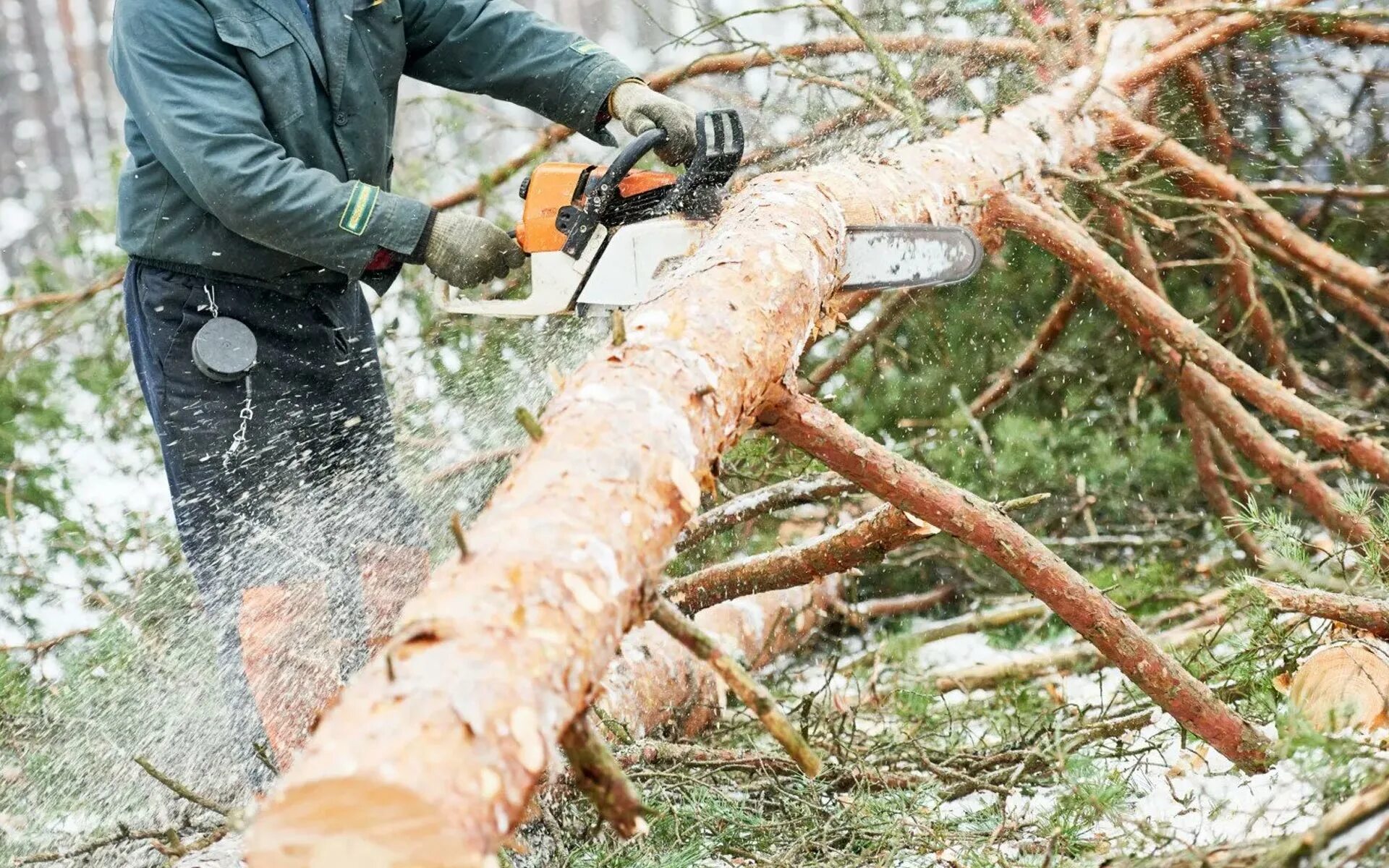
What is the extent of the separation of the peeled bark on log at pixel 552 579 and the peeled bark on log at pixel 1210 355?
3.35ft

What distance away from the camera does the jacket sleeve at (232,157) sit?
2.14 metres

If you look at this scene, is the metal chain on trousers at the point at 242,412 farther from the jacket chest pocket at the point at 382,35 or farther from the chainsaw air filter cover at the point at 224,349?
the jacket chest pocket at the point at 382,35

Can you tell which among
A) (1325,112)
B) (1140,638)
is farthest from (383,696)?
(1325,112)

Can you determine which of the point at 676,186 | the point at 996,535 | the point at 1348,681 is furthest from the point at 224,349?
the point at 1348,681

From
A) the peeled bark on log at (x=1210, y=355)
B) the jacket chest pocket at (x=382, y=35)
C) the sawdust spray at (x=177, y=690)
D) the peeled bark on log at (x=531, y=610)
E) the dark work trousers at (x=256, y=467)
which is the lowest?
the sawdust spray at (x=177, y=690)

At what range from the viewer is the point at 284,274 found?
96.2 inches

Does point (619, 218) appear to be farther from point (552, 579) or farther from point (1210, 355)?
point (1210, 355)

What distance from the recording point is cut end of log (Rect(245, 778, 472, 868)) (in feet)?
3.24

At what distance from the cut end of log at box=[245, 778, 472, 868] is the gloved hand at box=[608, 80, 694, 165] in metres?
1.69

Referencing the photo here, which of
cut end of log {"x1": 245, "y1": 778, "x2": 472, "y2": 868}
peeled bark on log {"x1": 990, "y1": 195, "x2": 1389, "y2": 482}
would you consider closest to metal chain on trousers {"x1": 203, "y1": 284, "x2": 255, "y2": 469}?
cut end of log {"x1": 245, "y1": 778, "x2": 472, "y2": 868}

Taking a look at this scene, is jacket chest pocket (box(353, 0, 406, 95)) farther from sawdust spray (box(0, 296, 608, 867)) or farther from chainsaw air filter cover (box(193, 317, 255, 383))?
sawdust spray (box(0, 296, 608, 867))

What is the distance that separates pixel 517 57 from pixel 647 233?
30.4 inches

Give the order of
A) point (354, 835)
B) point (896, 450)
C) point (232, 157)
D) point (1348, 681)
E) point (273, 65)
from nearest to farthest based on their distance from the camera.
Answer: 1. point (354, 835)
2. point (1348, 681)
3. point (232, 157)
4. point (273, 65)
5. point (896, 450)

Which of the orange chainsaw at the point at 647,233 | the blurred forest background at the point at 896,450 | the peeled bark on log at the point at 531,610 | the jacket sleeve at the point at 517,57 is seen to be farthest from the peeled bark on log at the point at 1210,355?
the peeled bark on log at the point at 531,610
